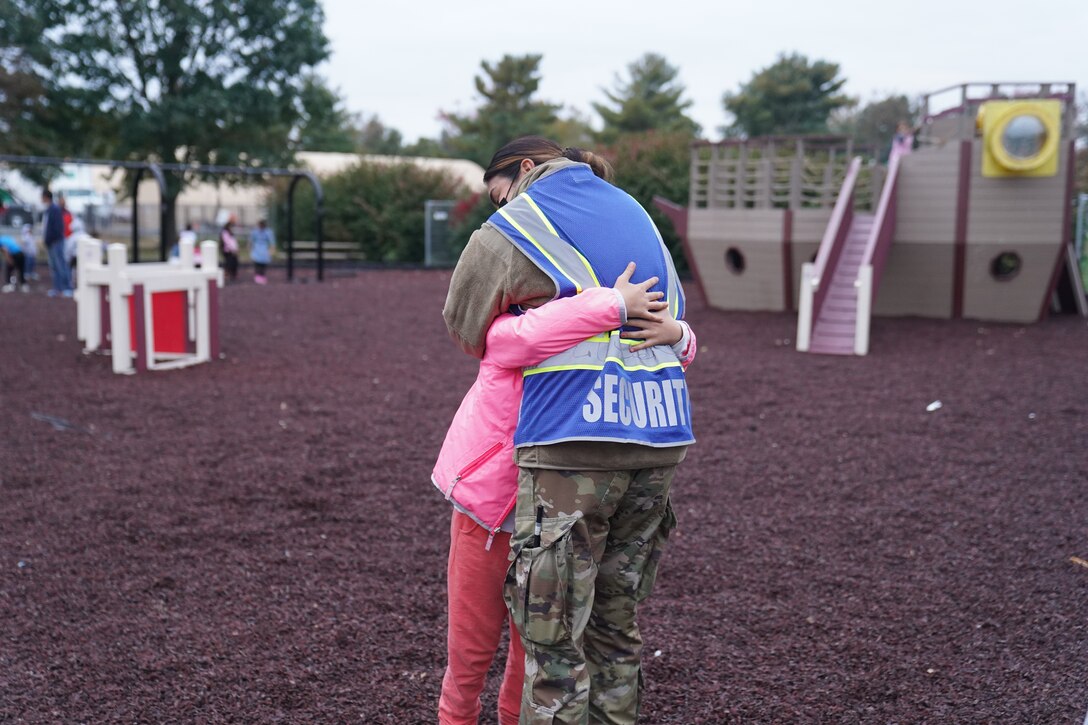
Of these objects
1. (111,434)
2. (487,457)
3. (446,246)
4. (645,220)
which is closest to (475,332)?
(487,457)

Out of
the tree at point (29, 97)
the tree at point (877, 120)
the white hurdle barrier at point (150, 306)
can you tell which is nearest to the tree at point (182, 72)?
the tree at point (29, 97)

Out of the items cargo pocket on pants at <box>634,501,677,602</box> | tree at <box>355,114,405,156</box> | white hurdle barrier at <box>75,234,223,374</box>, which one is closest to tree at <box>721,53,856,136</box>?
tree at <box>355,114,405,156</box>

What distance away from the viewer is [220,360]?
415 inches

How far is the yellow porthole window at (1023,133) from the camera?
1275 centimetres

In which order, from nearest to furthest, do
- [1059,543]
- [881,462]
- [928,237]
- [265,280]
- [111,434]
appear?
[1059,543]
[881,462]
[111,434]
[928,237]
[265,280]

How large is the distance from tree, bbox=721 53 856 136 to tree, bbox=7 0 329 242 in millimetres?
25303

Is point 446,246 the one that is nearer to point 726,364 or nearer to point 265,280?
point 265,280

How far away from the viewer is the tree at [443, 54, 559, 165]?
48906 mm

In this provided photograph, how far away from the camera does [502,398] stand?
7.97 feet

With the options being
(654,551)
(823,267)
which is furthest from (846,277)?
(654,551)

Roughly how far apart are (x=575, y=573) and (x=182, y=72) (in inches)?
1166

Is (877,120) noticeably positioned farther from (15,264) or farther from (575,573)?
(575,573)

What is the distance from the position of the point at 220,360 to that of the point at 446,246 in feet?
65.5

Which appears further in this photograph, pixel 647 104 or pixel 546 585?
pixel 647 104
